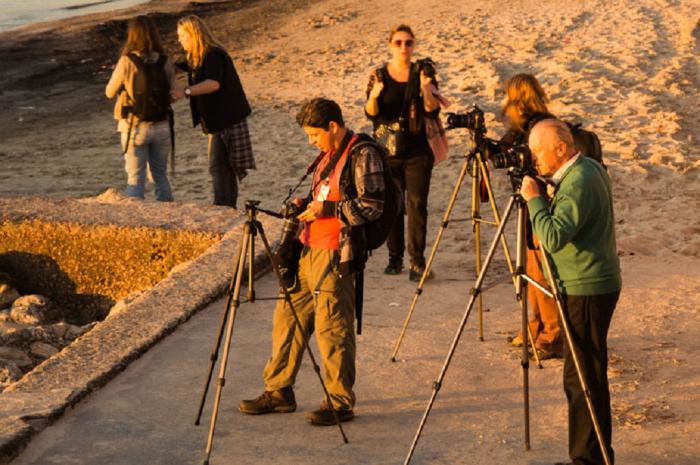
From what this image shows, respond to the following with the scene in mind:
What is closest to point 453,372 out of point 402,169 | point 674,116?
point 402,169

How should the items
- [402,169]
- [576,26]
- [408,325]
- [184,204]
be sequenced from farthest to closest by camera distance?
[576,26] < [184,204] < [402,169] < [408,325]

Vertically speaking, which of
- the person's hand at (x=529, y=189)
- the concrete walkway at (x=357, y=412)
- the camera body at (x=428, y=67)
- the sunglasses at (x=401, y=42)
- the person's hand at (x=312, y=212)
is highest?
the sunglasses at (x=401, y=42)

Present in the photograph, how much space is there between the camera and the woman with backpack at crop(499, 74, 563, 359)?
7.54 m

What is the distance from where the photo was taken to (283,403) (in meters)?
6.77

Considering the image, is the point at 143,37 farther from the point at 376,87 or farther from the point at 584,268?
the point at 584,268

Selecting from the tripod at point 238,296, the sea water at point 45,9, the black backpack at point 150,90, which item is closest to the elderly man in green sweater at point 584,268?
the tripod at point 238,296

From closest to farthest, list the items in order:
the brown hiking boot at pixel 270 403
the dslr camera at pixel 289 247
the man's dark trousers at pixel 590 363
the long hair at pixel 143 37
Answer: the man's dark trousers at pixel 590 363
the dslr camera at pixel 289 247
the brown hiking boot at pixel 270 403
the long hair at pixel 143 37

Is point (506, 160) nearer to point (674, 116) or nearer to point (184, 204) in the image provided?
point (184, 204)

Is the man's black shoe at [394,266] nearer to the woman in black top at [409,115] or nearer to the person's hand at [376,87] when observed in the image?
the woman in black top at [409,115]

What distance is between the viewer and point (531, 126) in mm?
7516

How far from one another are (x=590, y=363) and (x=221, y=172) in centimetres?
527

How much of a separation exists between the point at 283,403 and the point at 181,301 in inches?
67.2

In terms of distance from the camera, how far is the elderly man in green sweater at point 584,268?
573 cm

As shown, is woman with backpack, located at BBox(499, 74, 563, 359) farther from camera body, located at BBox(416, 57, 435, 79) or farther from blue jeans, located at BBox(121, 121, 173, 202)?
blue jeans, located at BBox(121, 121, 173, 202)
